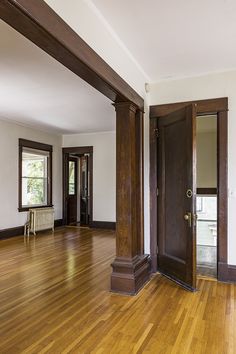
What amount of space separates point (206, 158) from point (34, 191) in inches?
179

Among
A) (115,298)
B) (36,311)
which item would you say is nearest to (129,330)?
(115,298)

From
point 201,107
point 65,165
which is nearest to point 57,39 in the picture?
point 201,107

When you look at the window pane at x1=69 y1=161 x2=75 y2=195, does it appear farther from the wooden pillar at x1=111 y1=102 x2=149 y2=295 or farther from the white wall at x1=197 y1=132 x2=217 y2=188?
the wooden pillar at x1=111 y1=102 x2=149 y2=295

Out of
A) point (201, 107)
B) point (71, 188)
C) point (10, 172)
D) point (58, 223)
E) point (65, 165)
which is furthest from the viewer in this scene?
point (71, 188)

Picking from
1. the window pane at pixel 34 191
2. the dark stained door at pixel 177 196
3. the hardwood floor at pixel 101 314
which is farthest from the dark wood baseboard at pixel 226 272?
the window pane at pixel 34 191

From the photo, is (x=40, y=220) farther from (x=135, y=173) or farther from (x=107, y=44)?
(x=107, y=44)

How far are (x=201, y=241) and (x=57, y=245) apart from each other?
2.94m

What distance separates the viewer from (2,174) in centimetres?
629

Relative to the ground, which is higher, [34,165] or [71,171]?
[34,165]

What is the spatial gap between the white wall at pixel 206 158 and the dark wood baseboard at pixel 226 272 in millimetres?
4179

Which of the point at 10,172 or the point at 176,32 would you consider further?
the point at 10,172

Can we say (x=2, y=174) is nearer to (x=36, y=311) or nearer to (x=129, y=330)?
(x=36, y=311)

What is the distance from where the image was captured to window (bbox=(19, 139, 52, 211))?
6941mm

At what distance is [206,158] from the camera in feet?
24.8
